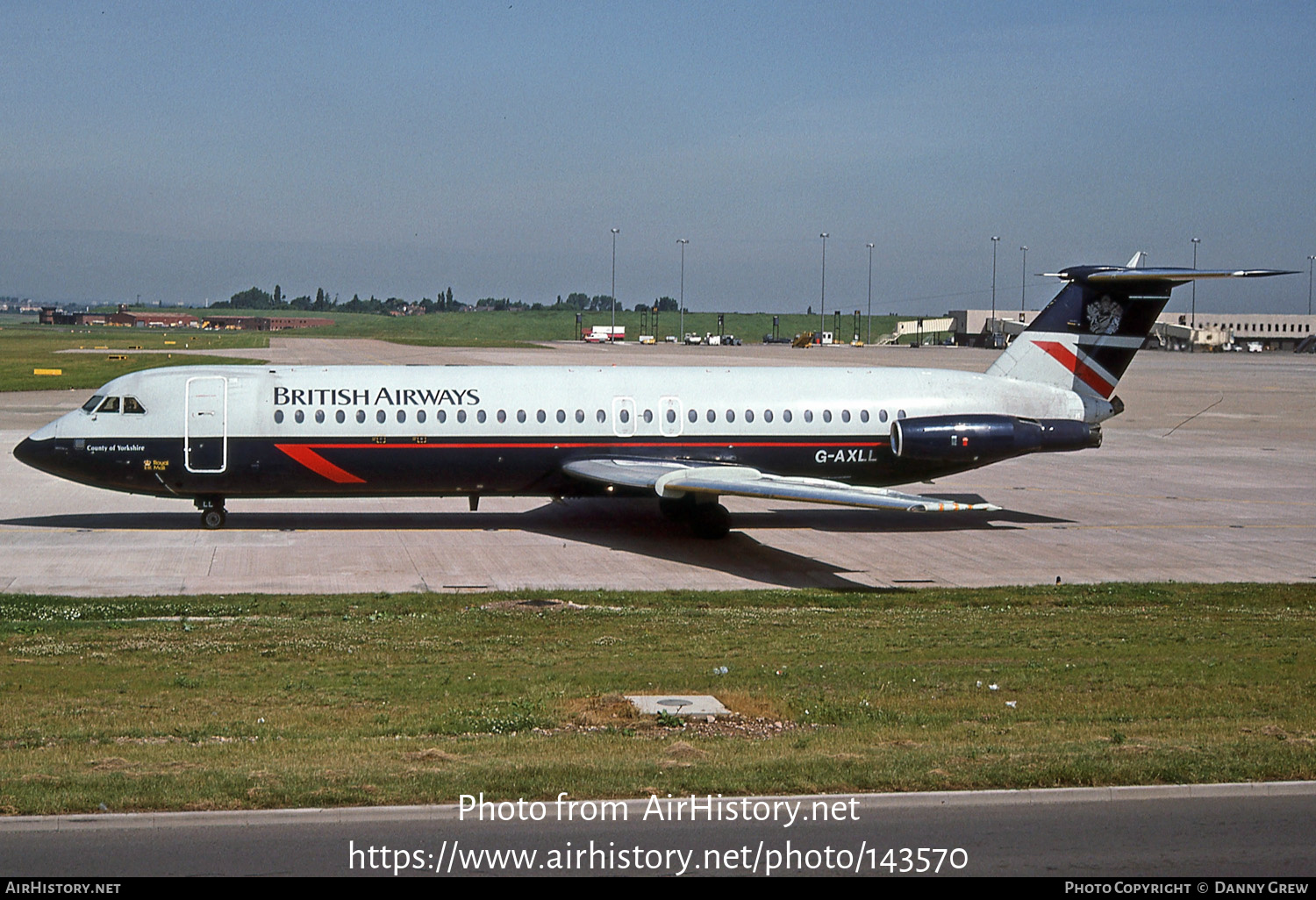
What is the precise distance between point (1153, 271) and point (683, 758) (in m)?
21.1

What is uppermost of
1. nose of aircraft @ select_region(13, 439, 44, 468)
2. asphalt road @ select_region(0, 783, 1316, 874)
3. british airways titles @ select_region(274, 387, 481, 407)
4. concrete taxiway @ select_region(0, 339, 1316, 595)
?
british airways titles @ select_region(274, 387, 481, 407)

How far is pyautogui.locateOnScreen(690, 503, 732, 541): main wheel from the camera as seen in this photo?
2734 cm

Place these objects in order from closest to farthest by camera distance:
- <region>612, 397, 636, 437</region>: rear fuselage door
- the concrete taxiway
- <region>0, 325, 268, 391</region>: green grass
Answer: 1. the concrete taxiway
2. <region>612, 397, 636, 437</region>: rear fuselage door
3. <region>0, 325, 268, 391</region>: green grass

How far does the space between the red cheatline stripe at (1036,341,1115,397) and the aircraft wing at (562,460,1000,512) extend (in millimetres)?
5529

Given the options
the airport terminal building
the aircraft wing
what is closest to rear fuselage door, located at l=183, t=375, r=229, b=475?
the aircraft wing

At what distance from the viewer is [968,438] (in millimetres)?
28156

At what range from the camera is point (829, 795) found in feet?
34.4

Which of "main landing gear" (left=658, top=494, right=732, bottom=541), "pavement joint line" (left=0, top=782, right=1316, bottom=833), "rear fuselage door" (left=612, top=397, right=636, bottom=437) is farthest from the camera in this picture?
"rear fuselage door" (left=612, top=397, right=636, bottom=437)

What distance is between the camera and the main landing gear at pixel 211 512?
90.8 ft

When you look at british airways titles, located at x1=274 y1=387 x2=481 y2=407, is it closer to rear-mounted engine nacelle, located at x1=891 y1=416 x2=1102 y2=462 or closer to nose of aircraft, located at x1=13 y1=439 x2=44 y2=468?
nose of aircraft, located at x1=13 y1=439 x2=44 y2=468

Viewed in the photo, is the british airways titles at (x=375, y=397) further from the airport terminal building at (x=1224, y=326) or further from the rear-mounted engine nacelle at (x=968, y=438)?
the airport terminal building at (x=1224, y=326)

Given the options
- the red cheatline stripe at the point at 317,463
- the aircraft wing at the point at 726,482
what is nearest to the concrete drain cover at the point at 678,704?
the aircraft wing at the point at 726,482

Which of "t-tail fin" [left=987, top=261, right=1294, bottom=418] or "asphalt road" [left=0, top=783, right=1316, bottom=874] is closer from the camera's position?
"asphalt road" [left=0, top=783, right=1316, bottom=874]

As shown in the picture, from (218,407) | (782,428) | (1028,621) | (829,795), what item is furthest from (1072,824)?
(218,407)
